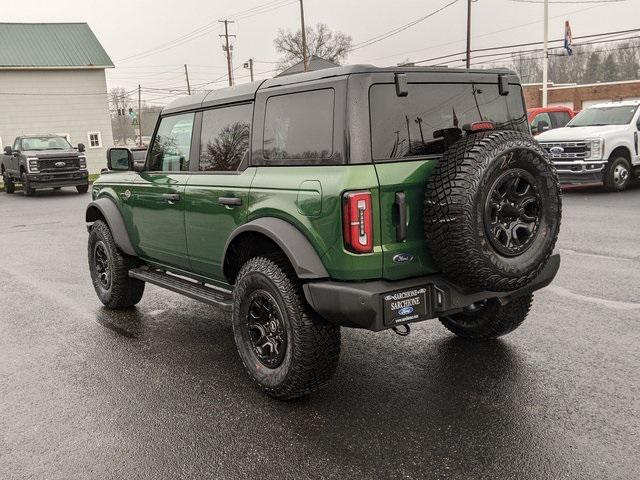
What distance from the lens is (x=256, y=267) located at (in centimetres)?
371

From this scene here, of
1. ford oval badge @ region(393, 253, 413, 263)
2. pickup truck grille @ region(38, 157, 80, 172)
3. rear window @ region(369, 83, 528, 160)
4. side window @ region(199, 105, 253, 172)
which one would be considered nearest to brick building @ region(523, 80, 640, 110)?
pickup truck grille @ region(38, 157, 80, 172)

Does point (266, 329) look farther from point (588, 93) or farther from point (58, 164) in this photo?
point (588, 93)

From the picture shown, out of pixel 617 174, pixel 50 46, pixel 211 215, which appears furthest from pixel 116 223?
pixel 50 46

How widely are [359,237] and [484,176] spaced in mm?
750

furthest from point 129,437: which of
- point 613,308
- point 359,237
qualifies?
point 613,308

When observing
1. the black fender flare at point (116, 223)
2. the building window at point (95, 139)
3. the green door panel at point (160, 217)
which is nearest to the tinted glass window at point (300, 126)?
the green door panel at point (160, 217)

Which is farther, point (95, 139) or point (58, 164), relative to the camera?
point (95, 139)

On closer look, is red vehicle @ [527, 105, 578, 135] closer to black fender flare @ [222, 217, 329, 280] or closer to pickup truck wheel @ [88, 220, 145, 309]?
pickup truck wheel @ [88, 220, 145, 309]

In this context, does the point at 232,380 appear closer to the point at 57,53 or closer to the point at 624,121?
the point at 624,121

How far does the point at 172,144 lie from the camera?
5039mm

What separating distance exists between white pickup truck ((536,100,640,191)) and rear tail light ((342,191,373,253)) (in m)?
11.0

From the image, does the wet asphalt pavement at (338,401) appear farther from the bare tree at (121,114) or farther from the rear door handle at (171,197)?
the bare tree at (121,114)

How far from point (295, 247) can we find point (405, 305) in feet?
2.37

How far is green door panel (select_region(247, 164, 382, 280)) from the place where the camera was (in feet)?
10.5
